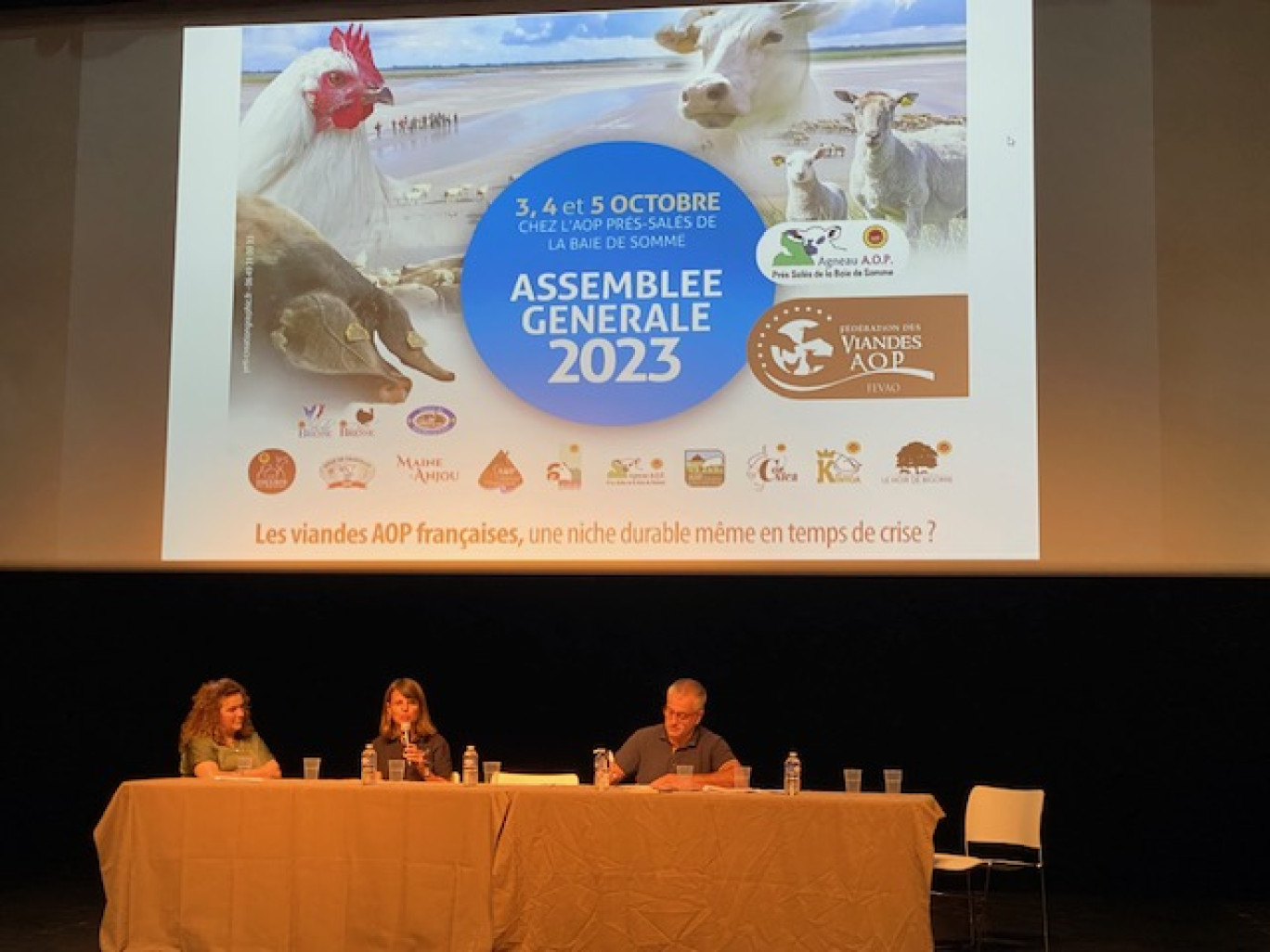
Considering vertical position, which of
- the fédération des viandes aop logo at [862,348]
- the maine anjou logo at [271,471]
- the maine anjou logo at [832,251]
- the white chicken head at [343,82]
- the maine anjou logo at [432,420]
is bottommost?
the maine anjou logo at [271,471]

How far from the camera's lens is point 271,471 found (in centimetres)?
581

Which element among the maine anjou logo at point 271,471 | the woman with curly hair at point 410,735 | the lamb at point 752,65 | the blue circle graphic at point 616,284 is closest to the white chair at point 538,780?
the woman with curly hair at point 410,735

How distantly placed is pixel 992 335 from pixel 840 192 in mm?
795

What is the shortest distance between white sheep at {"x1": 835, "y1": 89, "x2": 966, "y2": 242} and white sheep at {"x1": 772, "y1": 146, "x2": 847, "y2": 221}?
0.22 ft

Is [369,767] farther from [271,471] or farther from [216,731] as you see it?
[271,471]

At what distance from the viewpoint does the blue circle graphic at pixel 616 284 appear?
5.63 meters

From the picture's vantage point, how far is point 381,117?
5.91 meters

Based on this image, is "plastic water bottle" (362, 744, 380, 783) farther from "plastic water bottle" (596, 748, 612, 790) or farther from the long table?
"plastic water bottle" (596, 748, 612, 790)

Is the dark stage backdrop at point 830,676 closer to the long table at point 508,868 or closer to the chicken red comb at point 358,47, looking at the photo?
the long table at point 508,868

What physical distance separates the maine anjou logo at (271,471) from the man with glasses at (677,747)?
5.80 ft

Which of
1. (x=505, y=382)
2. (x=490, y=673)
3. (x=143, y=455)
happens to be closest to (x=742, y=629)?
(x=490, y=673)

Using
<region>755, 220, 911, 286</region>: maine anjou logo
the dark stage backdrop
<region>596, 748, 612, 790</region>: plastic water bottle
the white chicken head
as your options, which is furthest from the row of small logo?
the white chicken head

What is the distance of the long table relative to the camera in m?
4.35

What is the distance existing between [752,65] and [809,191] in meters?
0.56
